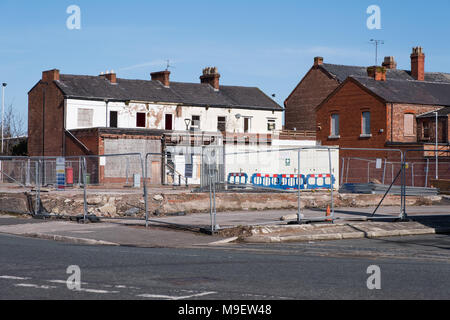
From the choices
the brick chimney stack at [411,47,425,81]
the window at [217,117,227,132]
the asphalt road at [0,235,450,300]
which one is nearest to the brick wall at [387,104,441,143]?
the brick chimney stack at [411,47,425,81]

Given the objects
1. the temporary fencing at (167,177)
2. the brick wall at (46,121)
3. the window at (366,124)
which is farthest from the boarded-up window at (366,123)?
the brick wall at (46,121)

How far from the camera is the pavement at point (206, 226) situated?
53.5 ft

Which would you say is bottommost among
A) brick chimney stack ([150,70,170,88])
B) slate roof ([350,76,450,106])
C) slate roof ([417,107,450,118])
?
slate roof ([417,107,450,118])

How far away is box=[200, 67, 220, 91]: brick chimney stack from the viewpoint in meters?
68.6

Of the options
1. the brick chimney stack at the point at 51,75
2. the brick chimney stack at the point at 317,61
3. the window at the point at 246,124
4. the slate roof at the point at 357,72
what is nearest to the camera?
the brick chimney stack at the point at 51,75

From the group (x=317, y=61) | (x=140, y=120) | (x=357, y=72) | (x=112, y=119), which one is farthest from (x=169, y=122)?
(x=357, y=72)

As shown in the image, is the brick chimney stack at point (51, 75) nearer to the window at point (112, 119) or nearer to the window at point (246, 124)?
the window at point (112, 119)

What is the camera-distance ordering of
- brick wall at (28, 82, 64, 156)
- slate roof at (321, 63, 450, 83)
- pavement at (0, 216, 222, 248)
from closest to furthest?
pavement at (0, 216, 222, 248), brick wall at (28, 82, 64, 156), slate roof at (321, 63, 450, 83)

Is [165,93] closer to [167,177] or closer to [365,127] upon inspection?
[365,127]

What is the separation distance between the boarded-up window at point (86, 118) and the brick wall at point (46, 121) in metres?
1.63

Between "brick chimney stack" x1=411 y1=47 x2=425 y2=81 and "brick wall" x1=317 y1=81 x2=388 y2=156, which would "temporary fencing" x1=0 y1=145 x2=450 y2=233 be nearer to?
"brick wall" x1=317 y1=81 x2=388 y2=156

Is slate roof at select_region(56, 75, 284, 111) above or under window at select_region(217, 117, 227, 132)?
above

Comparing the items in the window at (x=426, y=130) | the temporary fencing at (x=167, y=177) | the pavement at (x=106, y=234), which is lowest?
the pavement at (x=106, y=234)

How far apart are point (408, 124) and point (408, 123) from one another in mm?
82
